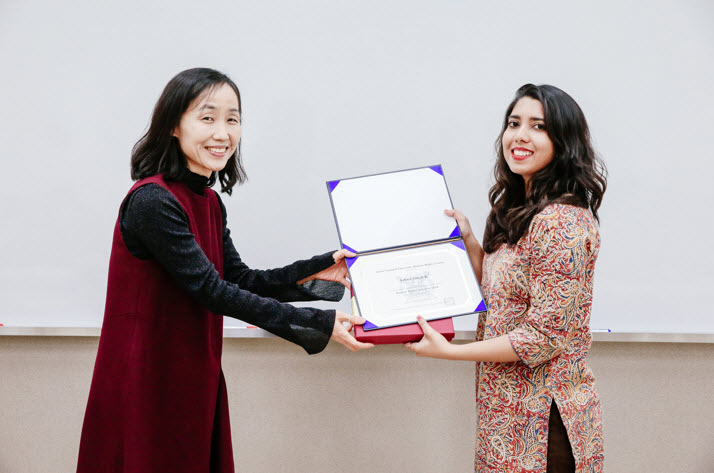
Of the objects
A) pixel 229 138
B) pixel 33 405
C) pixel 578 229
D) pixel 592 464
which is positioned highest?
pixel 229 138

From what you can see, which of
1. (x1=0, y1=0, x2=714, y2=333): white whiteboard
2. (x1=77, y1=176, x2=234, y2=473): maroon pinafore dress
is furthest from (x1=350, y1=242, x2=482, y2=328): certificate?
(x1=0, y1=0, x2=714, y2=333): white whiteboard

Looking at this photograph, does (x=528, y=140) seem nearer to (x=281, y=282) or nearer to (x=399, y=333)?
(x=399, y=333)

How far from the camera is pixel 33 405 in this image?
1877 mm

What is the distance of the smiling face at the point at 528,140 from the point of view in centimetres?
120

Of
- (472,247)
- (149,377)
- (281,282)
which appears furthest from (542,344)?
(149,377)

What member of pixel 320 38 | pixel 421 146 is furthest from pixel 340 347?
pixel 320 38

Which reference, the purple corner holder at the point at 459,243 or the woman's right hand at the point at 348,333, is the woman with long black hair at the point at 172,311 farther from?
the purple corner holder at the point at 459,243

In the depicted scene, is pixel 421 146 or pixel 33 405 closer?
pixel 421 146

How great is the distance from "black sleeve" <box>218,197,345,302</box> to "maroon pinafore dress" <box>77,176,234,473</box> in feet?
1.08

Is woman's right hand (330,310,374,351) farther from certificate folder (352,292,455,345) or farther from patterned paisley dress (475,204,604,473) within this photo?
patterned paisley dress (475,204,604,473)

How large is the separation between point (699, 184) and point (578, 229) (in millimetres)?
1018

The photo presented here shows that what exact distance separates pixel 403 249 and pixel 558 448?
2.02 feet

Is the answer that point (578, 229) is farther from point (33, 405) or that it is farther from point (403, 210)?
point (33, 405)

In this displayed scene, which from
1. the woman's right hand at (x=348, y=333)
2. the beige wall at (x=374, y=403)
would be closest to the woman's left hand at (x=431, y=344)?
the woman's right hand at (x=348, y=333)
